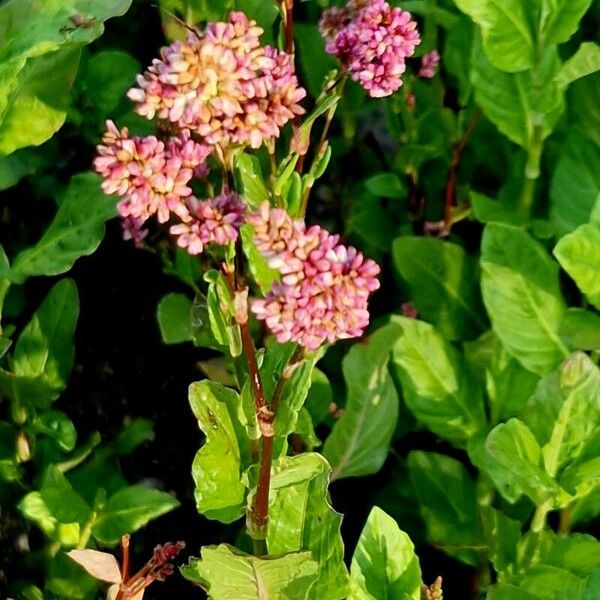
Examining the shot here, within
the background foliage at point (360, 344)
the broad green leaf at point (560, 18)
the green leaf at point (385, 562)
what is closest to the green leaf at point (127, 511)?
the background foliage at point (360, 344)

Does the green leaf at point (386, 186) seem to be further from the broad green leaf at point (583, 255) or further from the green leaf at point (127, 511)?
the green leaf at point (127, 511)

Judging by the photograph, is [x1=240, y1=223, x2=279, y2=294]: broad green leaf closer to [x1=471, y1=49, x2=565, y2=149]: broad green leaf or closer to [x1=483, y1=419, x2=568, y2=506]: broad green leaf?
[x1=483, y1=419, x2=568, y2=506]: broad green leaf

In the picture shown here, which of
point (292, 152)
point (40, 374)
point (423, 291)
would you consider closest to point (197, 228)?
point (292, 152)

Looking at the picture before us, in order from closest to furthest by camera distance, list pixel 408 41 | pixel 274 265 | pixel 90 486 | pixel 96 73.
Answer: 1. pixel 274 265
2. pixel 408 41
3. pixel 90 486
4. pixel 96 73

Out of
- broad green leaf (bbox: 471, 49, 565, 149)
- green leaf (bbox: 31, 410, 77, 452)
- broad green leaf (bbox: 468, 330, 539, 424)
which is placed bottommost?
broad green leaf (bbox: 468, 330, 539, 424)

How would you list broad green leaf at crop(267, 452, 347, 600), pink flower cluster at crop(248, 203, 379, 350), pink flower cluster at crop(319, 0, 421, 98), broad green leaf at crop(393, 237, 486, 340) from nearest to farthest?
pink flower cluster at crop(248, 203, 379, 350) < pink flower cluster at crop(319, 0, 421, 98) < broad green leaf at crop(267, 452, 347, 600) < broad green leaf at crop(393, 237, 486, 340)

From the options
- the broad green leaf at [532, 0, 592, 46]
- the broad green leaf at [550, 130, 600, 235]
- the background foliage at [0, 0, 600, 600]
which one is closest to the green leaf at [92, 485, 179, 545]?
the background foliage at [0, 0, 600, 600]

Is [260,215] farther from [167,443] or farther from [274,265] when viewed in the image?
[167,443]
